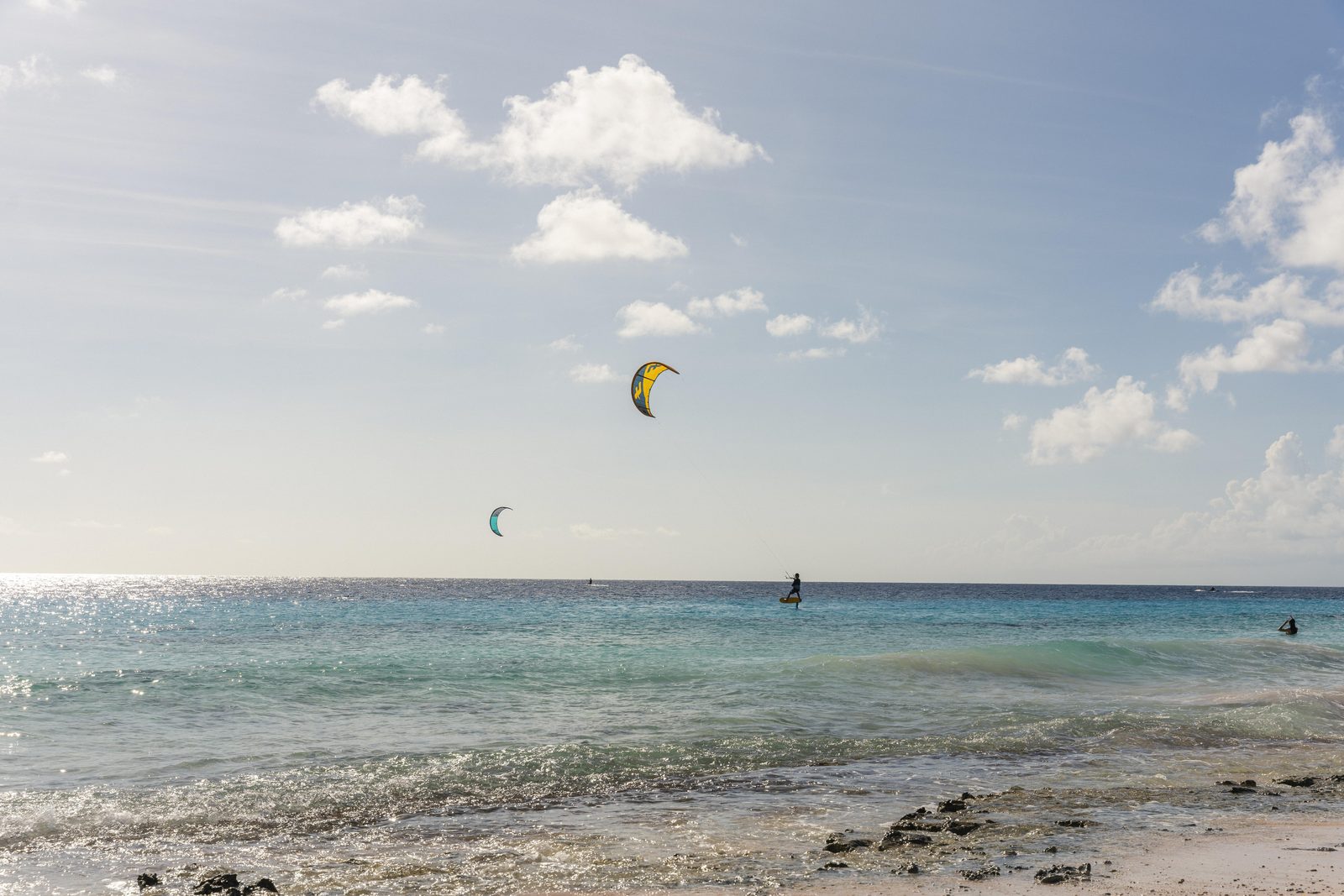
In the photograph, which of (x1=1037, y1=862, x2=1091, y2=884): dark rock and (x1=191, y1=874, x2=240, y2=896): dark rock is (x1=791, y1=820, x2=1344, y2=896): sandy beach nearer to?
(x1=1037, y1=862, x2=1091, y2=884): dark rock

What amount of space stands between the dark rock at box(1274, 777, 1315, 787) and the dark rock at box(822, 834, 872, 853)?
6.42 m

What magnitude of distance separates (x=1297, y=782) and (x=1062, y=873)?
6.19 meters

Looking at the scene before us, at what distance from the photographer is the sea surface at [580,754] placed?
8258mm

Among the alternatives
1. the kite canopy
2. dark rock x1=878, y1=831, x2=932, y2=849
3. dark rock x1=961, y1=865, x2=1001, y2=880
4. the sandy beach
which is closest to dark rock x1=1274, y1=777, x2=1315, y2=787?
the sandy beach

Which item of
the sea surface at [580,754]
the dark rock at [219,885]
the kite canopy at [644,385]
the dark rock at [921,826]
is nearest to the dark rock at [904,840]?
the dark rock at [921,826]

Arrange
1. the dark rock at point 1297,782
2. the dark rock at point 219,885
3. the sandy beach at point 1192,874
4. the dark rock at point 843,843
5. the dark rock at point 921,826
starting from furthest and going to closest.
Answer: the dark rock at point 1297,782, the dark rock at point 921,826, the dark rock at point 843,843, the dark rock at point 219,885, the sandy beach at point 1192,874

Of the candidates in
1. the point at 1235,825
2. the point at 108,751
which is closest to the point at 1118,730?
the point at 1235,825

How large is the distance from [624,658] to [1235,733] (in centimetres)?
1601

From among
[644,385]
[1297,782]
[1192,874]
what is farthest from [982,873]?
[644,385]

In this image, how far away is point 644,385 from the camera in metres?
28.0

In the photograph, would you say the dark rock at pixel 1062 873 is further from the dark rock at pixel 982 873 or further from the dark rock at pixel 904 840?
the dark rock at pixel 904 840

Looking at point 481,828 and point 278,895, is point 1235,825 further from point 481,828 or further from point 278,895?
point 278,895

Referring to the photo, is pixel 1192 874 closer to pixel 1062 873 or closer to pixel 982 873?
pixel 1062 873

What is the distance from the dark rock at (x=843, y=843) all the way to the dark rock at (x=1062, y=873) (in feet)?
5.44
